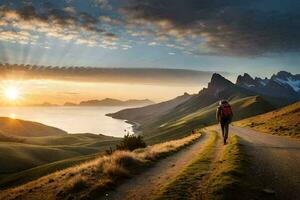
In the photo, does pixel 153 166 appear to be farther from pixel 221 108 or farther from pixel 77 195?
pixel 221 108

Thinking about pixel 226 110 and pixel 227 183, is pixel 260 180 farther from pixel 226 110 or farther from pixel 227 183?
pixel 226 110

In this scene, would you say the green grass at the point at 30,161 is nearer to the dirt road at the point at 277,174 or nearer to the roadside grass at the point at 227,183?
the dirt road at the point at 277,174

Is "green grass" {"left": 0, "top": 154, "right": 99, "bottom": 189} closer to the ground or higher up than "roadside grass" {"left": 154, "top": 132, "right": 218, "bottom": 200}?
closer to the ground

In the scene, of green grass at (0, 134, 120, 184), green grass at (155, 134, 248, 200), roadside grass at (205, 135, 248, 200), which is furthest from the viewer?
green grass at (0, 134, 120, 184)

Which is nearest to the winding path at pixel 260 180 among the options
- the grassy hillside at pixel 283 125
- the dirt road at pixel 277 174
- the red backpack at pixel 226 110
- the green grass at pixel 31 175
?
the dirt road at pixel 277 174

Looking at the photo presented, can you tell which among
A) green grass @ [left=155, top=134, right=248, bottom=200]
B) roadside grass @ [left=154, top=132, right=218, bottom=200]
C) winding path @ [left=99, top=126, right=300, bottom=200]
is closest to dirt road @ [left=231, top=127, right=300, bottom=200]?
winding path @ [left=99, top=126, right=300, bottom=200]

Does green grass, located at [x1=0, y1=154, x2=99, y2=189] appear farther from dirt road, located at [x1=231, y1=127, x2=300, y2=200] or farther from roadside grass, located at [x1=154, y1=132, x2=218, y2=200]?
dirt road, located at [x1=231, y1=127, x2=300, y2=200]

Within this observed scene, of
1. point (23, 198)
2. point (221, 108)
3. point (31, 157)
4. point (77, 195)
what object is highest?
point (221, 108)

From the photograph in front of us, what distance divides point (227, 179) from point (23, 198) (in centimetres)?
1092

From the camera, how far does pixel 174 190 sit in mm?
12164

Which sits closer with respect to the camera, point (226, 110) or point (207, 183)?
point (207, 183)

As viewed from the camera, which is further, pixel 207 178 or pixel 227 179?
pixel 207 178

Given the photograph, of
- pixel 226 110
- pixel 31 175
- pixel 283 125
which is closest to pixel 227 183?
pixel 226 110

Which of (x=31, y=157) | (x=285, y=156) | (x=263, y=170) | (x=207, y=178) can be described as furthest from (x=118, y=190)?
(x=31, y=157)
